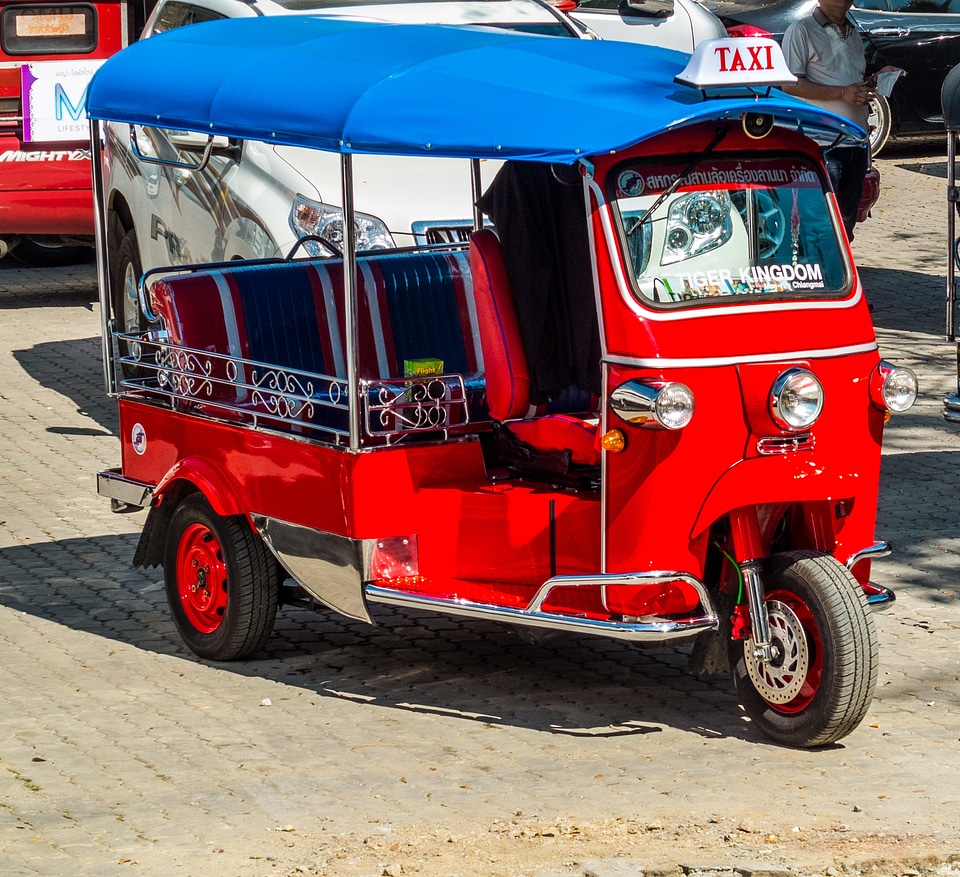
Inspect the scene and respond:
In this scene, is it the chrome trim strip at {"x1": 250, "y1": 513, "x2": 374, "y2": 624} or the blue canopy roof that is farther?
the chrome trim strip at {"x1": 250, "y1": 513, "x2": 374, "y2": 624}

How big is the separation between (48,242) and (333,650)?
9700mm

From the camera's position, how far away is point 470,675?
21.5ft

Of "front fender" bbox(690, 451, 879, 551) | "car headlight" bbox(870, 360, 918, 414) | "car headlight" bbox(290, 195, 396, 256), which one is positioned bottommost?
"front fender" bbox(690, 451, 879, 551)

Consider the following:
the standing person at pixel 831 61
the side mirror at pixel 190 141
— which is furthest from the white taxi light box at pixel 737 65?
the standing person at pixel 831 61

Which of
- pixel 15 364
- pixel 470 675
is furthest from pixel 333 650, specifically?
pixel 15 364

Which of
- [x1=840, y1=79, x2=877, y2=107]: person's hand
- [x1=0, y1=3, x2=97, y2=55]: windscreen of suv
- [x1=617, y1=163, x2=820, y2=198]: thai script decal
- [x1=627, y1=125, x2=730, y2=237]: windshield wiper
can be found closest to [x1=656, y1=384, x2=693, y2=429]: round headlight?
[x1=627, y1=125, x2=730, y2=237]: windshield wiper

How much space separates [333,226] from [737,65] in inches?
145

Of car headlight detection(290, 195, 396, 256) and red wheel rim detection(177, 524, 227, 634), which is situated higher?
car headlight detection(290, 195, 396, 256)

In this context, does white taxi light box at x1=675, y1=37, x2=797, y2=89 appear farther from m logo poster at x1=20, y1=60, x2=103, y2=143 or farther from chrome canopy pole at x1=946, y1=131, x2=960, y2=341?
m logo poster at x1=20, y1=60, x2=103, y2=143

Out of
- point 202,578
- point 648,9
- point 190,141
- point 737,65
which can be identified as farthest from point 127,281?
point 737,65

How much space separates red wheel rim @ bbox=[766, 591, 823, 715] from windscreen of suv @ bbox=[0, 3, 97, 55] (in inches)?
365

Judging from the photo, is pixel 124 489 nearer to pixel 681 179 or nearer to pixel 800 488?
pixel 681 179

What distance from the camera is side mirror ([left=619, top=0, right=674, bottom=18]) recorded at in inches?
446

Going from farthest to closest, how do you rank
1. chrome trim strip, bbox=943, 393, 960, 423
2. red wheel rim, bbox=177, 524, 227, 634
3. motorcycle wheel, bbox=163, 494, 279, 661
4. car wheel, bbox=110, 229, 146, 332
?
car wheel, bbox=110, 229, 146, 332
chrome trim strip, bbox=943, 393, 960, 423
red wheel rim, bbox=177, 524, 227, 634
motorcycle wheel, bbox=163, 494, 279, 661
